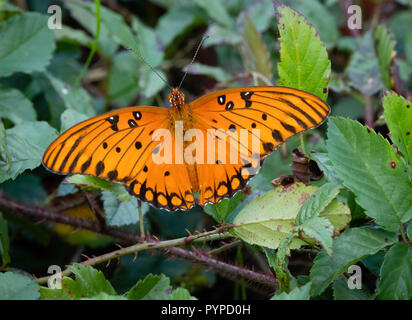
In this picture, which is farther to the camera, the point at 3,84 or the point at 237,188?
the point at 3,84

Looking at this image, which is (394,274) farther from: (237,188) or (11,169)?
(11,169)

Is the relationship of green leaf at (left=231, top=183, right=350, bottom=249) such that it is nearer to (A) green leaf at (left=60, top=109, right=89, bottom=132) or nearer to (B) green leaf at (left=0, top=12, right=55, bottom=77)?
(A) green leaf at (left=60, top=109, right=89, bottom=132)

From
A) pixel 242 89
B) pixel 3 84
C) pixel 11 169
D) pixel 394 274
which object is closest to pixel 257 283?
pixel 394 274

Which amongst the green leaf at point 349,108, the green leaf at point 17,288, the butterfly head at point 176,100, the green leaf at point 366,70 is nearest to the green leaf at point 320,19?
the green leaf at point 349,108

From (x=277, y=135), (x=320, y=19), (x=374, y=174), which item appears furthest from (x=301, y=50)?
(x=320, y=19)

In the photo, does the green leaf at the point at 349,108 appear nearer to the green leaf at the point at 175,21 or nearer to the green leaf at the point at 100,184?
the green leaf at the point at 175,21

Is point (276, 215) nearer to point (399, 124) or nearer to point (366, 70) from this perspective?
point (399, 124)

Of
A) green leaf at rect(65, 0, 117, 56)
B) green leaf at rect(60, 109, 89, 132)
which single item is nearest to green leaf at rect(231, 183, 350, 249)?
green leaf at rect(60, 109, 89, 132)
